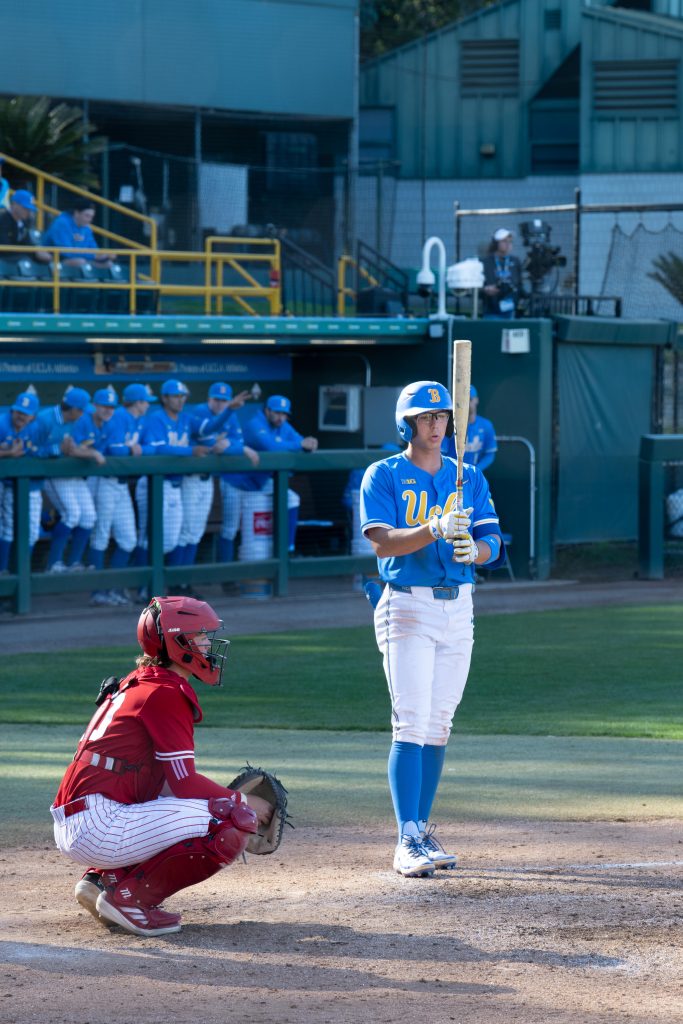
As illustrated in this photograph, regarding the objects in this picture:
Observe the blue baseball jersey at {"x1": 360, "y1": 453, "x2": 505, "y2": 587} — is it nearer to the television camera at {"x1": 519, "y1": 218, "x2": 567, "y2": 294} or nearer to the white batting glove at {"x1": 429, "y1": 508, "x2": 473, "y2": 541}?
the white batting glove at {"x1": 429, "y1": 508, "x2": 473, "y2": 541}

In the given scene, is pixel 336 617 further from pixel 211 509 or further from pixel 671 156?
pixel 671 156

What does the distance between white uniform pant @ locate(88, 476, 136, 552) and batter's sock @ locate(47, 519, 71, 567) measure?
256 millimetres

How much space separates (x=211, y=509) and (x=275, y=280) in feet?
15.5

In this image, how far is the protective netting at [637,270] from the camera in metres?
19.5

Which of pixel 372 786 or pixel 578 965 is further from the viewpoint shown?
pixel 372 786

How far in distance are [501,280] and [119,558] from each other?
251 inches

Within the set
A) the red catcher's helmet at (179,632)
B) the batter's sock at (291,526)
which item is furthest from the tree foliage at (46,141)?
the red catcher's helmet at (179,632)

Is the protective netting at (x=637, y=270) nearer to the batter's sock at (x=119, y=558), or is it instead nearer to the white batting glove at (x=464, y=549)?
the batter's sock at (x=119, y=558)

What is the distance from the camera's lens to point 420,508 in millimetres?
5762

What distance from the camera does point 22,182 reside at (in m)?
19.5

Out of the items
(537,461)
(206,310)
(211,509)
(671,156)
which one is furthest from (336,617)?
(671,156)

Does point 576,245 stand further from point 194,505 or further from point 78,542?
point 78,542

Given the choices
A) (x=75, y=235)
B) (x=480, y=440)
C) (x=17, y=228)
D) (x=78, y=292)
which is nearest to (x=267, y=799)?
(x=480, y=440)

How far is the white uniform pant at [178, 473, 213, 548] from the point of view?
46.0 ft
